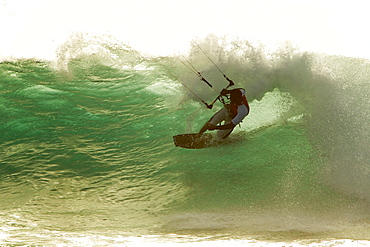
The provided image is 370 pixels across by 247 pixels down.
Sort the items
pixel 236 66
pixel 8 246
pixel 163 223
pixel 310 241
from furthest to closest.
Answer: pixel 236 66 < pixel 163 223 < pixel 310 241 < pixel 8 246

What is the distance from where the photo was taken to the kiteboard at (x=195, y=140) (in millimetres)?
8398

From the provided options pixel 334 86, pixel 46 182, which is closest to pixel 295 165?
pixel 334 86

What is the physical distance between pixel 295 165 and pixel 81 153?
13.8ft

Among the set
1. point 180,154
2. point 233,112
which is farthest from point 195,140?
point 233,112

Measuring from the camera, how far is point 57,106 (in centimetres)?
1017

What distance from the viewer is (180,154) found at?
8.73m

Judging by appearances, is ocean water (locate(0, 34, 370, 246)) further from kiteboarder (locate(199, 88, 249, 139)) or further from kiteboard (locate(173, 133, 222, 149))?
kiteboarder (locate(199, 88, 249, 139))

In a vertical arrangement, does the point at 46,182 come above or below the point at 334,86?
below

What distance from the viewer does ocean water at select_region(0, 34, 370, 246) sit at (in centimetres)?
673

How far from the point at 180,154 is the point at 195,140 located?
427 mm

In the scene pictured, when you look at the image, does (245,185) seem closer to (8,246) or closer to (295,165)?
(295,165)

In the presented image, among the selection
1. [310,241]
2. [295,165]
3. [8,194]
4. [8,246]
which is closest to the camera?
[8,246]

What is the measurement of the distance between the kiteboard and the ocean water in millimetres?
154

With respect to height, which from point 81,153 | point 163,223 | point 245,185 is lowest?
point 163,223
